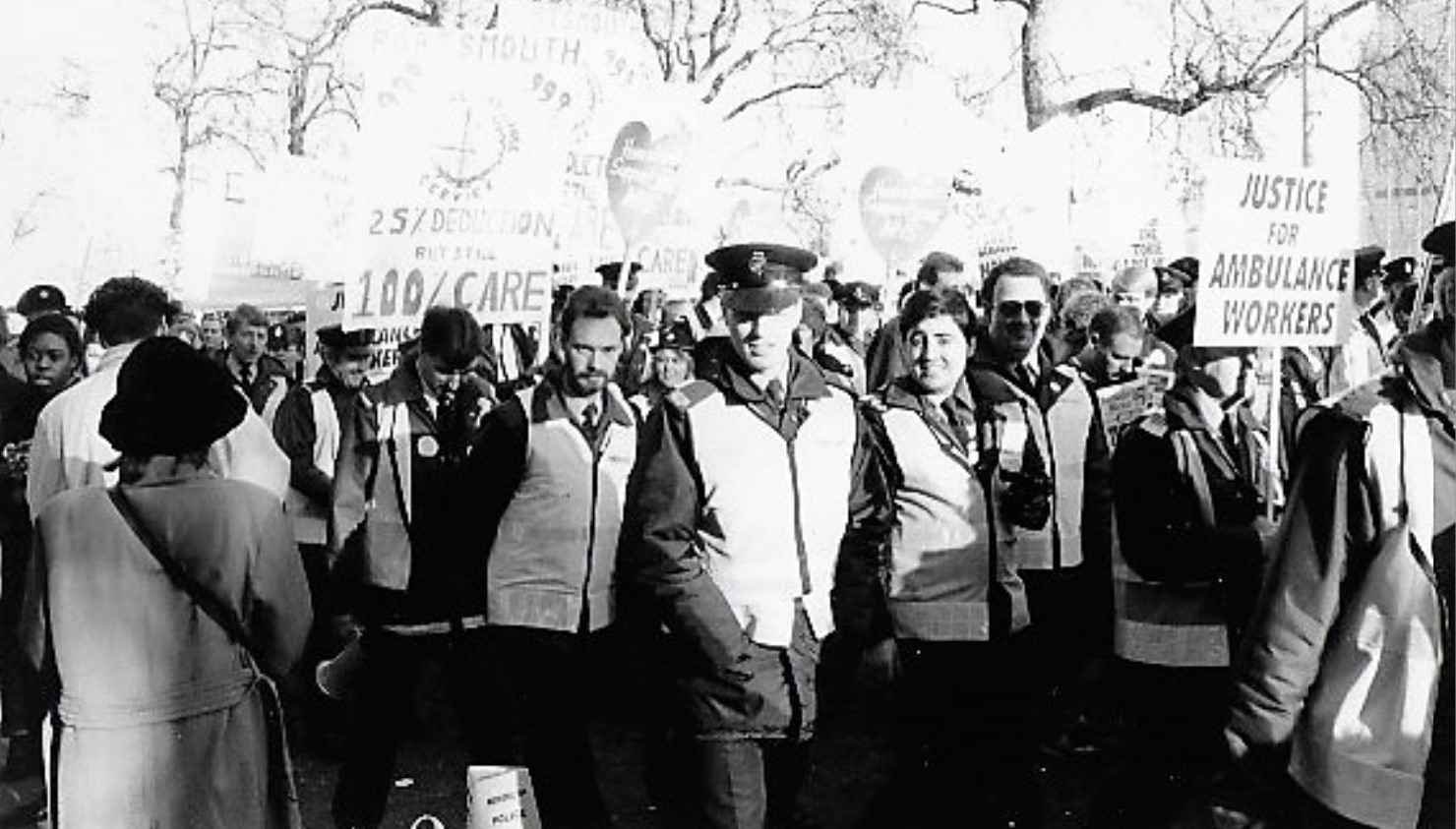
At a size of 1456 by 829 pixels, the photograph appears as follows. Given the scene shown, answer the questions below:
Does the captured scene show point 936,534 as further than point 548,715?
No

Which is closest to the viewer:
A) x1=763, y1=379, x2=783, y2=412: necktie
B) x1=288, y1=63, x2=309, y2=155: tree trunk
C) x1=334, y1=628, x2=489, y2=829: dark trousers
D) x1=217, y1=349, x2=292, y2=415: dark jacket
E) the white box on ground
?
the white box on ground

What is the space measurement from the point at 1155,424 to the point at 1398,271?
4717mm

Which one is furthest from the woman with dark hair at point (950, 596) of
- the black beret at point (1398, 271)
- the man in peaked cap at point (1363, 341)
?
the black beret at point (1398, 271)

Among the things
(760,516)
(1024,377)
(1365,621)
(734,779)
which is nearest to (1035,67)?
(1024,377)

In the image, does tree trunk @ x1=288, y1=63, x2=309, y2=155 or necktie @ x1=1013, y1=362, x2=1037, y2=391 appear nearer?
necktie @ x1=1013, y1=362, x2=1037, y2=391

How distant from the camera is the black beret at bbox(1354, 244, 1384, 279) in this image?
6770mm

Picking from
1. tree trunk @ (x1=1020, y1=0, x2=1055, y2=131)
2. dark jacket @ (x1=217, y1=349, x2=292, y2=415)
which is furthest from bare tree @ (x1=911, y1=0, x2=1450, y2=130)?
dark jacket @ (x1=217, y1=349, x2=292, y2=415)

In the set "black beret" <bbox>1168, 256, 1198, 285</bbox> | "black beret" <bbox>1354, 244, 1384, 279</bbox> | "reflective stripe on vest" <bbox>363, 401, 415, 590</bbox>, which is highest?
"black beret" <bbox>1168, 256, 1198, 285</bbox>

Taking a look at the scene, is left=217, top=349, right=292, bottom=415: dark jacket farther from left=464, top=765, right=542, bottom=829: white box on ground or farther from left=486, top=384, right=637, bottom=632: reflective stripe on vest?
left=464, top=765, right=542, bottom=829: white box on ground

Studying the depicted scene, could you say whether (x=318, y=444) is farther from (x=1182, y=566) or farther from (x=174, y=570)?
(x=1182, y=566)

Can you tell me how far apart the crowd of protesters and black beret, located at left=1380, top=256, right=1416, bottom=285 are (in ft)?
7.75

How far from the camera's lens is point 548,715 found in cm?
484

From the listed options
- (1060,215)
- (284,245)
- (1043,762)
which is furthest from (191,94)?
(1043,762)

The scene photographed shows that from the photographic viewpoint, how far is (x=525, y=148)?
18.3 ft
